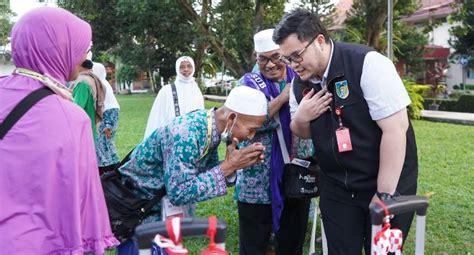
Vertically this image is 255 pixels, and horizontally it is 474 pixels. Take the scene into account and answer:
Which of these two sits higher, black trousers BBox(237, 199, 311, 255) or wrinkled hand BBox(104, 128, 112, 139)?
wrinkled hand BBox(104, 128, 112, 139)

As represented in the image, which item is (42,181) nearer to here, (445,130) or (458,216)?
(458,216)

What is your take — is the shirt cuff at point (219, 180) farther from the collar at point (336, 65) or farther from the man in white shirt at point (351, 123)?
the collar at point (336, 65)

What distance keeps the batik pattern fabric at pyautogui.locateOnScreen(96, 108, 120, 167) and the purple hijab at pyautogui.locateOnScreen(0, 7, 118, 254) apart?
3328 mm

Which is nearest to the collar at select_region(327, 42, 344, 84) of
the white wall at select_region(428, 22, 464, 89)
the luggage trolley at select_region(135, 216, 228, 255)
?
the luggage trolley at select_region(135, 216, 228, 255)

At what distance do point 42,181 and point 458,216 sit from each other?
4740mm

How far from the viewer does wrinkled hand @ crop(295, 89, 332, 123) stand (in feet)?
7.29

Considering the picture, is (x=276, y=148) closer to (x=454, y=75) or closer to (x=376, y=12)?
(x=376, y=12)

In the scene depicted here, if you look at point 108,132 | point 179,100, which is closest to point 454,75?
point 179,100

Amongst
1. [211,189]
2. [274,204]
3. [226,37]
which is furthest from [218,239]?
[226,37]

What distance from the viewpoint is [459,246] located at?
4.39m

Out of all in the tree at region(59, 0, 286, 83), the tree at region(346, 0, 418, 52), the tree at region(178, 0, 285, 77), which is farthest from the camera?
the tree at region(346, 0, 418, 52)

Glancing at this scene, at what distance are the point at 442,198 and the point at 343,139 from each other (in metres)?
4.36

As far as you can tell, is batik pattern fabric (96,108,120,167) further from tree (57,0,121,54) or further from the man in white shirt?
the man in white shirt

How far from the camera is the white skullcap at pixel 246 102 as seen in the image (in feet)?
7.59
